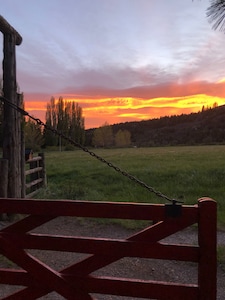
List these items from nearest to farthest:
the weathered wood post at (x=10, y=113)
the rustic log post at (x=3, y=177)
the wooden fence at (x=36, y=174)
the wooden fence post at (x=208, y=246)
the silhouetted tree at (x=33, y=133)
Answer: the wooden fence post at (x=208, y=246) → the rustic log post at (x=3, y=177) → the weathered wood post at (x=10, y=113) → the wooden fence at (x=36, y=174) → the silhouetted tree at (x=33, y=133)

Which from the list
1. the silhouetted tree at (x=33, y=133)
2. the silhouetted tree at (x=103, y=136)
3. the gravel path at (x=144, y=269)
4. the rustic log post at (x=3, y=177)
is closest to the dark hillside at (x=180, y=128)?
the silhouetted tree at (x=103, y=136)

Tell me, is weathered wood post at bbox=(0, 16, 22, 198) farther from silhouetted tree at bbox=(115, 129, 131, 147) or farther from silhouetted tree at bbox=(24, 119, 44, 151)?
silhouetted tree at bbox=(115, 129, 131, 147)

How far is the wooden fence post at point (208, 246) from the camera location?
8.06 ft

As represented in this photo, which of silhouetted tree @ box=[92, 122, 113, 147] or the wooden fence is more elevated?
silhouetted tree @ box=[92, 122, 113, 147]

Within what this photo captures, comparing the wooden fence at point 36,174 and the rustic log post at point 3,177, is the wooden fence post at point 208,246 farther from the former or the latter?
the wooden fence at point 36,174

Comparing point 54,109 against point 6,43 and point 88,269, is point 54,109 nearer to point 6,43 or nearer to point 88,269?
point 6,43

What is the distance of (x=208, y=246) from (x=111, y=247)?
67cm

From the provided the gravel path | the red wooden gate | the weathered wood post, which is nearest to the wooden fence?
the weathered wood post

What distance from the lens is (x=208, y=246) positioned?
2473 mm

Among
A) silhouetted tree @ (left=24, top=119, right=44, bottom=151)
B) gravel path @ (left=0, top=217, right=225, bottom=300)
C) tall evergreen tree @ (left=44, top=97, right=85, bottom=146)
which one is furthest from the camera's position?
tall evergreen tree @ (left=44, top=97, right=85, bottom=146)

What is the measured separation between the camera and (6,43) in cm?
766

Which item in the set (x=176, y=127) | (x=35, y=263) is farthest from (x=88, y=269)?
(x=176, y=127)

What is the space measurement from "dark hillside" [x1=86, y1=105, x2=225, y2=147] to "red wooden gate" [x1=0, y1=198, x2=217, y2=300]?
8920 centimetres

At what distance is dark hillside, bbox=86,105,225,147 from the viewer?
97.5 meters
